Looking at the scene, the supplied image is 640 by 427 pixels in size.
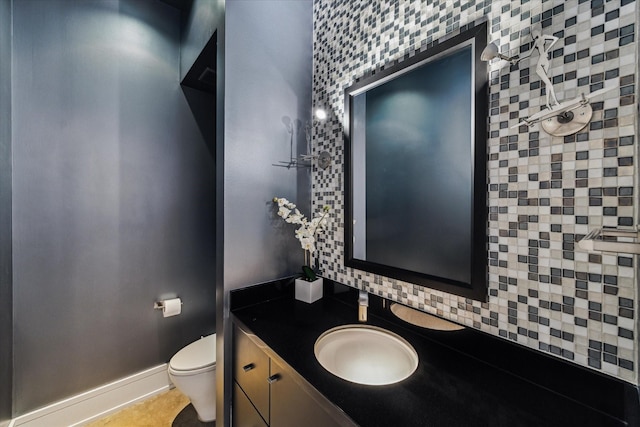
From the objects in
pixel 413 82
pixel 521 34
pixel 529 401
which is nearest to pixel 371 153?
pixel 413 82

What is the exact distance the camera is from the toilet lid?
1544 millimetres

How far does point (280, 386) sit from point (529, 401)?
722mm

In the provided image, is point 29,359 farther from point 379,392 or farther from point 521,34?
point 521,34

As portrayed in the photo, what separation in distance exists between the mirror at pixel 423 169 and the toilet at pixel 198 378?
1.11 meters

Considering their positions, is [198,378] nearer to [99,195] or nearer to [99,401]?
[99,401]

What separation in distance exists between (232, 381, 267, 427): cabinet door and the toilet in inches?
15.6

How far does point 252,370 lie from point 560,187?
4.09ft

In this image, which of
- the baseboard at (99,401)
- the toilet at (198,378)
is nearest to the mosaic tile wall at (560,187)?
the toilet at (198,378)

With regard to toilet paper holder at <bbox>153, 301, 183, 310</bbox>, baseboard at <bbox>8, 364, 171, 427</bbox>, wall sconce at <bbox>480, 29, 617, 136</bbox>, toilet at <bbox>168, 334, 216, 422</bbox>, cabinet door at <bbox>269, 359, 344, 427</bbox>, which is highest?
wall sconce at <bbox>480, 29, 617, 136</bbox>

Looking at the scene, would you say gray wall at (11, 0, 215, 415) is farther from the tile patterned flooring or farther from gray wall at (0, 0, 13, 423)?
the tile patterned flooring

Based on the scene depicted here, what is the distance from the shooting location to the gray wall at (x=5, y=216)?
134 cm

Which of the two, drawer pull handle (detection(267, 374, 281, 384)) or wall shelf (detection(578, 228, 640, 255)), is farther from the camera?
drawer pull handle (detection(267, 374, 281, 384))

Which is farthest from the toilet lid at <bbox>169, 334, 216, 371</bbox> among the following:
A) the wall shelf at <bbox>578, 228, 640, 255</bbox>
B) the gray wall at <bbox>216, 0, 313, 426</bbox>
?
the wall shelf at <bbox>578, 228, 640, 255</bbox>

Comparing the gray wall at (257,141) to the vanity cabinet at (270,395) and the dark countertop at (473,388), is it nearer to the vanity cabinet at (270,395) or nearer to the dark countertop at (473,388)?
the vanity cabinet at (270,395)
